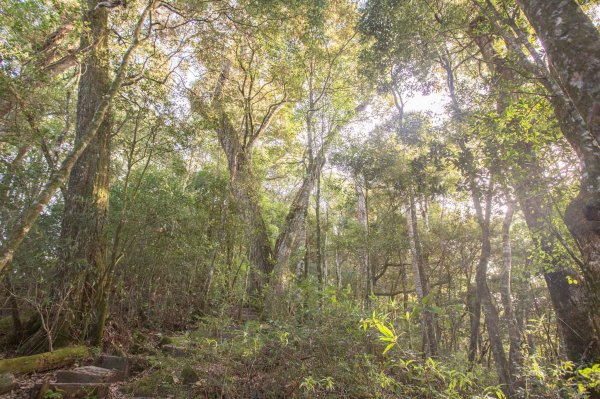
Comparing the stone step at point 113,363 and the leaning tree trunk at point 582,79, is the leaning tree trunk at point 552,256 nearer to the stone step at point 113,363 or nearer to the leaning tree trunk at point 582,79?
the leaning tree trunk at point 582,79

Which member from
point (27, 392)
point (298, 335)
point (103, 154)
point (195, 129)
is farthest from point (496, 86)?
point (27, 392)

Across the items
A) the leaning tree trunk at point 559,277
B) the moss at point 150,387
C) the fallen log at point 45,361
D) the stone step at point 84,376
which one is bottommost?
the moss at point 150,387

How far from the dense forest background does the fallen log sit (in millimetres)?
416

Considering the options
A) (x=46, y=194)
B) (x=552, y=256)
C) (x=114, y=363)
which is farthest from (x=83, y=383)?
(x=552, y=256)

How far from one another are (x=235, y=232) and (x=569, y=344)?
765cm

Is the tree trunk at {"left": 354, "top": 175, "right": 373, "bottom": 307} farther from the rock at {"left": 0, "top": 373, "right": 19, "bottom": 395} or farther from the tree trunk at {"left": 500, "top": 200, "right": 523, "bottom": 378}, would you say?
the rock at {"left": 0, "top": 373, "right": 19, "bottom": 395}

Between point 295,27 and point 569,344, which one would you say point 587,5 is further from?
point 295,27

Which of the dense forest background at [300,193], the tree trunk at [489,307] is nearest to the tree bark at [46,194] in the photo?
the dense forest background at [300,193]

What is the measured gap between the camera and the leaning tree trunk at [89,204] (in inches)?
219

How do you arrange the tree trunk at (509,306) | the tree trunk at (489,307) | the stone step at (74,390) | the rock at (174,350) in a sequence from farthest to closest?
the tree trunk at (509,306), the tree trunk at (489,307), the rock at (174,350), the stone step at (74,390)

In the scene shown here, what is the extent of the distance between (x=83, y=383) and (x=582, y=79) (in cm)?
631

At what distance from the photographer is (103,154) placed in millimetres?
6770

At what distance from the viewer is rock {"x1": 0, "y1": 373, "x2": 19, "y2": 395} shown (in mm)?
3807

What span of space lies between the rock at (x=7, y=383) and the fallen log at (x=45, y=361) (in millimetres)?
350
